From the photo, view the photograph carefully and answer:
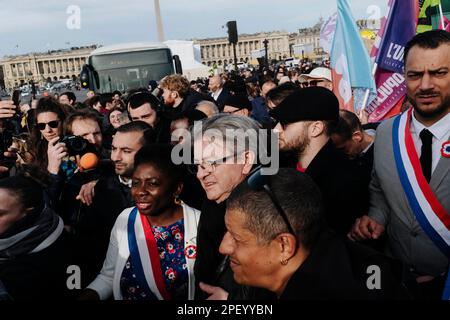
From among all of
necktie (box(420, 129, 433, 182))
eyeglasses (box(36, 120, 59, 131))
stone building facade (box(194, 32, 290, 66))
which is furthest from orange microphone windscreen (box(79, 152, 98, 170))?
stone building facade (box(194, 32, 290, 66))

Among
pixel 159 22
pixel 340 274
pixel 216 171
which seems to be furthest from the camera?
pixel 159 22

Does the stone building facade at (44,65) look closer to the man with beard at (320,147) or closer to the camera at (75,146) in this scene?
the camera at (75,146)

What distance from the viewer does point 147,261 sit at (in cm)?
238

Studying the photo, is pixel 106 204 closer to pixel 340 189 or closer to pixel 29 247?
pixel 29 247

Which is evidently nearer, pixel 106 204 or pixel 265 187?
pixel 265 187

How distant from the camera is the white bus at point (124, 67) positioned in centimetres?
1327

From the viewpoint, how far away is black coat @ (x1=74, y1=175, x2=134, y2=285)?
281 centimetres

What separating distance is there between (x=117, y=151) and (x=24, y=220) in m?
0.87

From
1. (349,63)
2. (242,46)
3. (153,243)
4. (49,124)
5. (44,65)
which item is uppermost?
(242,46)

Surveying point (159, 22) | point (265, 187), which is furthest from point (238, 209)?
point (159, 22)

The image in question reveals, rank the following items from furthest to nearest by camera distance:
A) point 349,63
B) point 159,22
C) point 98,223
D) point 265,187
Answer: point 159,22, point 349,63, point 98,223, point 265,187

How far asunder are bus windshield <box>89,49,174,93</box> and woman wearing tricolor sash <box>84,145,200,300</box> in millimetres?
10970

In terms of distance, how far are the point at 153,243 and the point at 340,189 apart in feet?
3.13

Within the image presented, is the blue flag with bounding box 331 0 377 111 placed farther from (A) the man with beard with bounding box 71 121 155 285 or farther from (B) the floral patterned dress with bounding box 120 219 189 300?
(B) the floral patterned dress with bounding box 120 219 189 300
